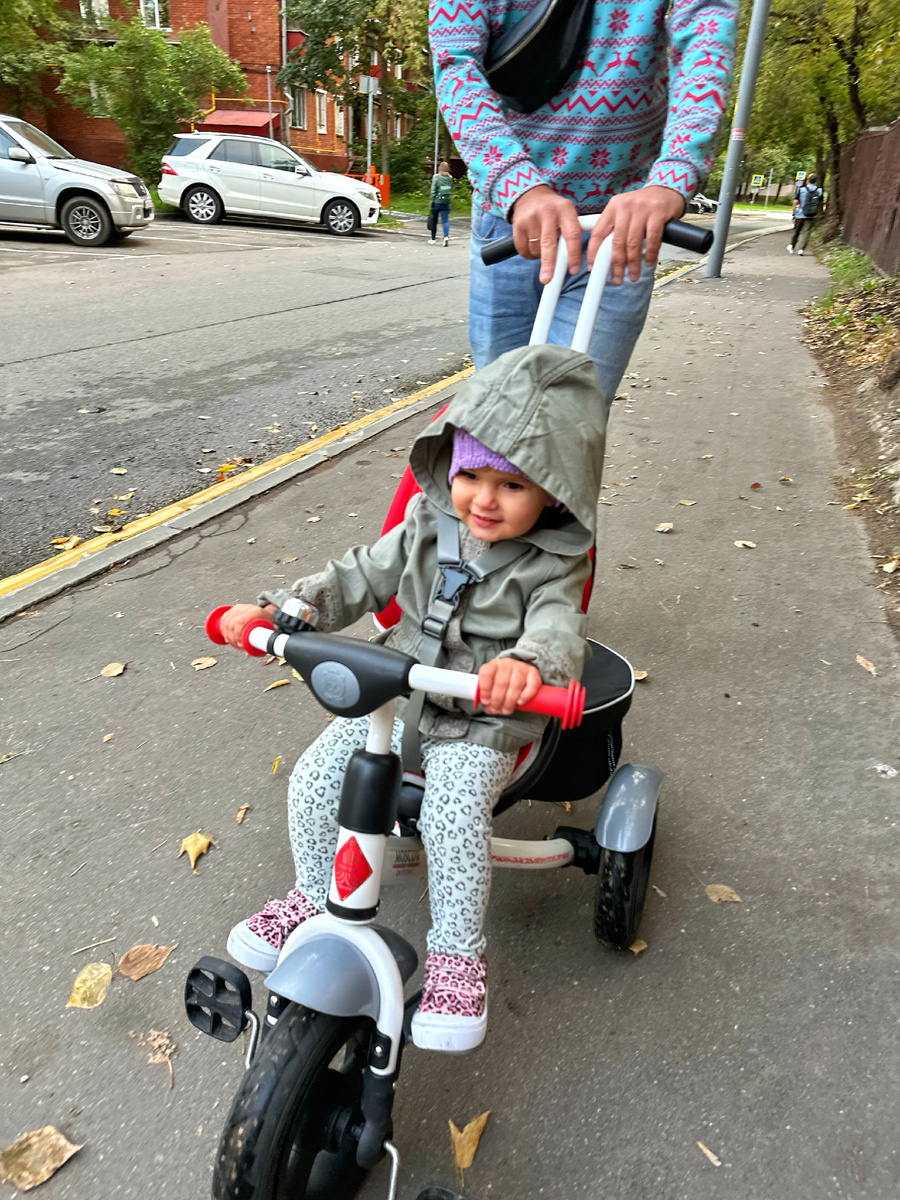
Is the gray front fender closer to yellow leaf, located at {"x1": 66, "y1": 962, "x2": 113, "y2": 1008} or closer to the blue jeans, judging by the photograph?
the blue jeans

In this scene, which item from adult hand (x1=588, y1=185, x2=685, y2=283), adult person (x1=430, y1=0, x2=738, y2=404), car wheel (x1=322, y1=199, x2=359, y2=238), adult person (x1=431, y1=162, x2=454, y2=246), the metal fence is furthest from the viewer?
adult person (x1=431, y1=162, x2=454, y2=246)

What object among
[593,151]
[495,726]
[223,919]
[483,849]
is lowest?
[223,919]

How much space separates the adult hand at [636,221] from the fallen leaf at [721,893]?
5.20ft

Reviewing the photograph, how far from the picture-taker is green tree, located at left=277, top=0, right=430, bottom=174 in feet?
106

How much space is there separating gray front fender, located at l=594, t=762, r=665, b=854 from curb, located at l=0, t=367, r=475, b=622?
105 inches

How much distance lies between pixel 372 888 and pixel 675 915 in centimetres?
110

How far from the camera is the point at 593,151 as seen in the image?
2.35 meters

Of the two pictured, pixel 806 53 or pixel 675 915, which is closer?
pixel 675 915

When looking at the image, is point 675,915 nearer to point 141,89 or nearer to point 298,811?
point 298,811

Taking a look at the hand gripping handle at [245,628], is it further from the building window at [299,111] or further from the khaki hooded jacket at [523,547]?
the building window at [299,111]

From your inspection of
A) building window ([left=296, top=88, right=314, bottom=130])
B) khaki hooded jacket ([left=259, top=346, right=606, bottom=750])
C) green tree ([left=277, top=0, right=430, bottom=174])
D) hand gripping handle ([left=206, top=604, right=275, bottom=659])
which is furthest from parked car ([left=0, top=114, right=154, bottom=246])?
building window ([left=296, top=88, right=314, bottom=130])

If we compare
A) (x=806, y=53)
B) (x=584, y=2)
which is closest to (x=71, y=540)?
(x=584, y=2)

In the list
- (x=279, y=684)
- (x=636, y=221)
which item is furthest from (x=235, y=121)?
(x=636, y=221)

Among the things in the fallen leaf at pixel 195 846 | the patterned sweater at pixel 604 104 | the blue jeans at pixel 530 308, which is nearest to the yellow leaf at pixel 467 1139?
the fallen leaf at pixel 195 846
